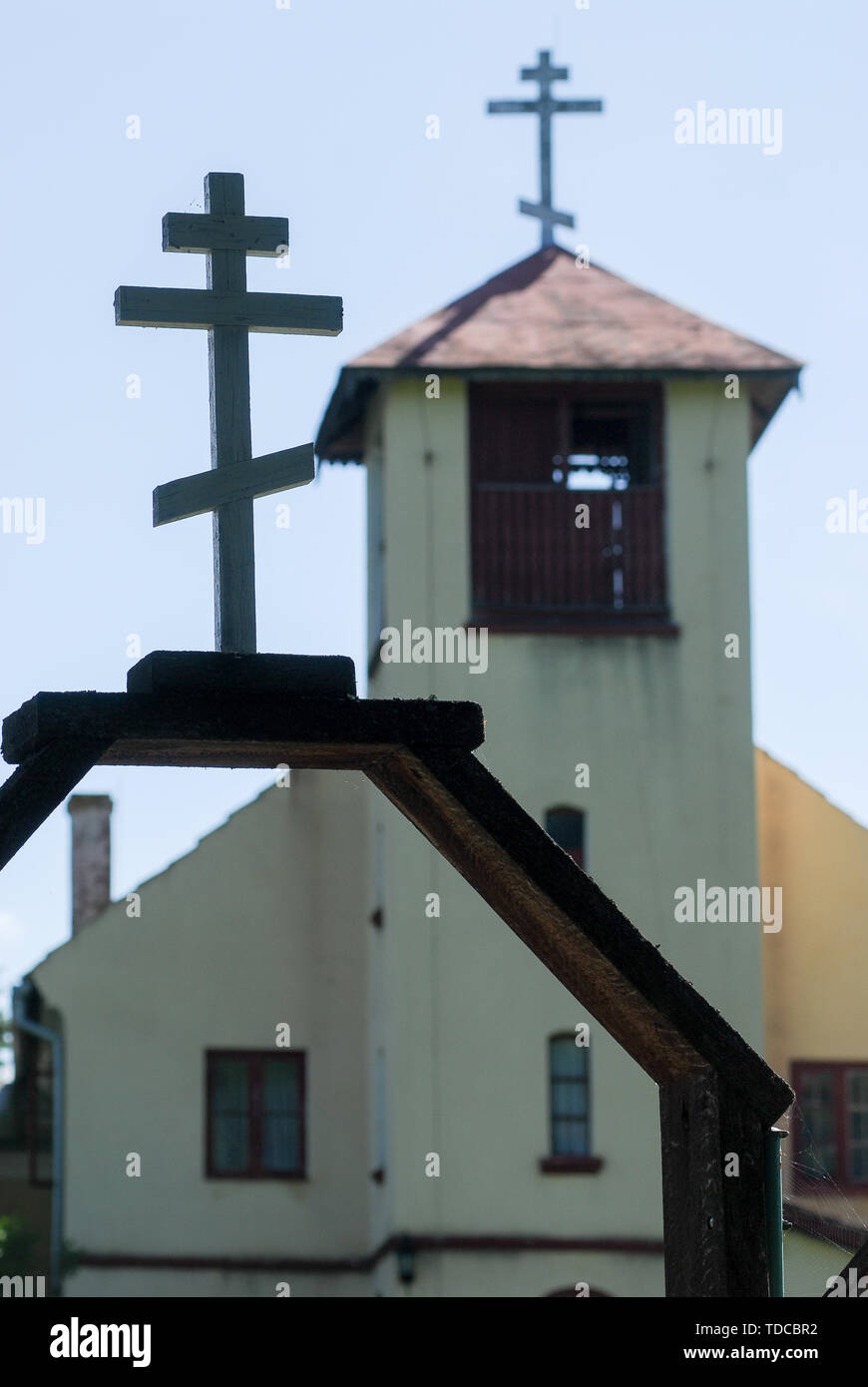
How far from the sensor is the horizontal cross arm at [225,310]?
5.67 metres

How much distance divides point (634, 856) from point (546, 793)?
1.03 m

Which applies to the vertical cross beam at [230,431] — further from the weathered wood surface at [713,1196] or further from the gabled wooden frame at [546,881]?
the weathered wood surface at [713,1196]

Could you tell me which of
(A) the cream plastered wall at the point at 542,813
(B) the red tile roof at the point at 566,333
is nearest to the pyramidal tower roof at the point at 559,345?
(B) the red tile roof at the point at 566,333

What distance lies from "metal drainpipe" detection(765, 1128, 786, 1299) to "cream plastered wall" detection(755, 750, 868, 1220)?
20492mm

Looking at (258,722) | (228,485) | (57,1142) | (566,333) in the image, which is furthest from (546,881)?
(57,1142)

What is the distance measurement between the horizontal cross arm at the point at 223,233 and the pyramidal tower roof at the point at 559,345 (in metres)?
18.5

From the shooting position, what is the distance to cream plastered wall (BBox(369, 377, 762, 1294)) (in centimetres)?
2302

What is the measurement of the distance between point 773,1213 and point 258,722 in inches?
56.3

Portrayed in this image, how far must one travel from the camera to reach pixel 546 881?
505cm

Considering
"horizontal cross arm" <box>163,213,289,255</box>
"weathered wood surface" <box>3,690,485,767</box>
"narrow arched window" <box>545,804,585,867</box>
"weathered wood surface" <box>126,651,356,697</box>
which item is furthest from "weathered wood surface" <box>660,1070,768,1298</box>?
"narrow arched window" <box>545,804,585,867</box>

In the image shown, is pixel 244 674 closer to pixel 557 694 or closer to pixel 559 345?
pixel 557 694

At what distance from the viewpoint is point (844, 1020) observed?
25859mm
